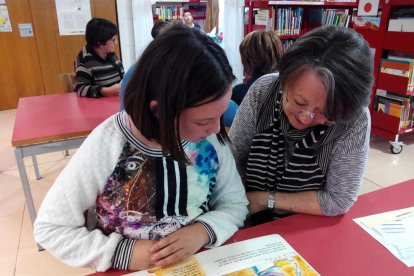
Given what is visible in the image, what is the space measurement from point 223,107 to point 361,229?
48cm

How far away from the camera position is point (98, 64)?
2.71 m

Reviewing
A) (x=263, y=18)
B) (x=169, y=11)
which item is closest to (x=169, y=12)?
(x=169, y=11)

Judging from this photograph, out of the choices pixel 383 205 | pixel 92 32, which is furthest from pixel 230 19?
pixel 383 205

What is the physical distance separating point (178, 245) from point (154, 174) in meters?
0.17

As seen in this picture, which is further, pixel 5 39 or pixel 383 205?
pixel 5 39

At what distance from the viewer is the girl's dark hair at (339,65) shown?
766mm

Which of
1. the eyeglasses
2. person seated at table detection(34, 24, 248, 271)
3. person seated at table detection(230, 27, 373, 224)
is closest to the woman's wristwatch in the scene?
person seated at table detection(230, 27, 373, 224)

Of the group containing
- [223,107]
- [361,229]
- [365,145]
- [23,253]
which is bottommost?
[23,253]

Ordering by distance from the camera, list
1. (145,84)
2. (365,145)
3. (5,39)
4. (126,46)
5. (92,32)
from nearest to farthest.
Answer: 1. (145,84)
2. (365,145)
3. (92,32)
4. (5,39)
5. (126,46)

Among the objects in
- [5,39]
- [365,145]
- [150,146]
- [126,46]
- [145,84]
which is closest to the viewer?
[145,84]

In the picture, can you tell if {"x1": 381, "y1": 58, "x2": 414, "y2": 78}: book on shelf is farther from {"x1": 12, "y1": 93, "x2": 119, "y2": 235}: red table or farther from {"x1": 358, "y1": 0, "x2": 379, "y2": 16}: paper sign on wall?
{"x1": 12, "y1": 93, "x2": 119, "y2": 235}: red table

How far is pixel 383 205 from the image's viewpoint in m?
0.94

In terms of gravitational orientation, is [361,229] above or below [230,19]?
below

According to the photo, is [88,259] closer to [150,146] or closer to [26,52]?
[150,146]
